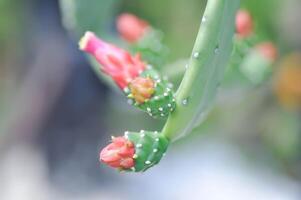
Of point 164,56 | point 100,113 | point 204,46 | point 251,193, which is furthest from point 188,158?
point 204,46

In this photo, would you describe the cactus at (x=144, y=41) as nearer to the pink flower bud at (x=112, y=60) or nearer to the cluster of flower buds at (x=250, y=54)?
the cluster of flower buds at (x=250, y=54)

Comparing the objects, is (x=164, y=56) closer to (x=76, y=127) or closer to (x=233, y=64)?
(x=233, y=64)

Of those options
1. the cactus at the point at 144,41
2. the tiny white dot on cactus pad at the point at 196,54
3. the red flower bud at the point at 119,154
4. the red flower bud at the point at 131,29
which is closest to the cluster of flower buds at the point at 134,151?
the red flower bud at the point at 119,154

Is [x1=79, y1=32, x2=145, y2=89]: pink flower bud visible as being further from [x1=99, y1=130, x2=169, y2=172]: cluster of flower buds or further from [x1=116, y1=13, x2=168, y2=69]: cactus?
[x1=116, y1=13, x2=168, y2=69]: cactus

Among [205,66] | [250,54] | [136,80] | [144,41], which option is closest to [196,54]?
[205,66]

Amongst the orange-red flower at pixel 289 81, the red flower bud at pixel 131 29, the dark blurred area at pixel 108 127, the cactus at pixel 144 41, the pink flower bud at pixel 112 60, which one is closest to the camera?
the pink flower bud at pixel 112 60

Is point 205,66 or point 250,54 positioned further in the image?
point 250,54

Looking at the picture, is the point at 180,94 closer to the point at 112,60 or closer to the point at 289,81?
the point at 112,60
